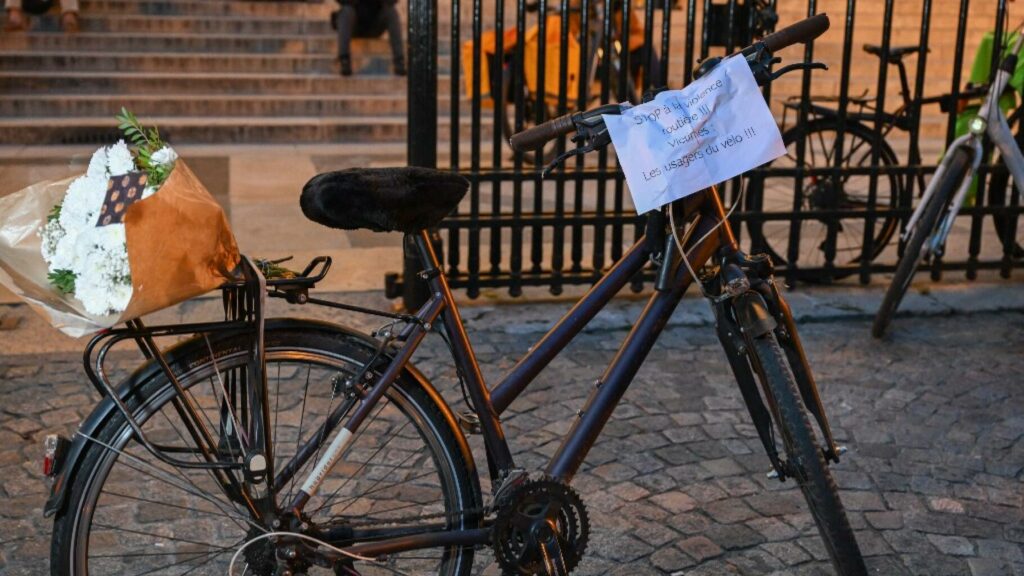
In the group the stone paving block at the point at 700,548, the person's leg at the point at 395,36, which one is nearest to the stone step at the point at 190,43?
the person's leg at the point at 395,36

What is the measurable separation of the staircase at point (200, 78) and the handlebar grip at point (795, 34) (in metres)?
7.88

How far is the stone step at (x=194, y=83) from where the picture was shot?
35.5ft

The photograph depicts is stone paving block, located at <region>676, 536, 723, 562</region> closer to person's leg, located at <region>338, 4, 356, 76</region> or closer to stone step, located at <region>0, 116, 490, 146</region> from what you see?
stone step, located at <region>0, 116, 490, 146</region>

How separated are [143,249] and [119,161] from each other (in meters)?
0.23

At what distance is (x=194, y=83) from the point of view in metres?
11.2

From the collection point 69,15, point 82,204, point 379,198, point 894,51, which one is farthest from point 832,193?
point 69,15

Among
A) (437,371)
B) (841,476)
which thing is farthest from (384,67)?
(841,476)

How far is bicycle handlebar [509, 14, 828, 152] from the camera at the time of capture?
112 inches

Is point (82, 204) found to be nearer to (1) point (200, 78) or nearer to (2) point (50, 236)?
(2) point (50, 236)

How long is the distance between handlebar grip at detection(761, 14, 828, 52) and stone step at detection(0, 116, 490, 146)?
705 cm

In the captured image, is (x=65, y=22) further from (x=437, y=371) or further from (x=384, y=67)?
(x=437, y=371)

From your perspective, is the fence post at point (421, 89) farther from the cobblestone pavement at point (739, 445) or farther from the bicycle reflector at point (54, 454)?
the bicycle reflector at point (54, 454)

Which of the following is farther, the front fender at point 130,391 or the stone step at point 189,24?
the stone step at point 189,24

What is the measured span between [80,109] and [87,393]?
6.54 meters
